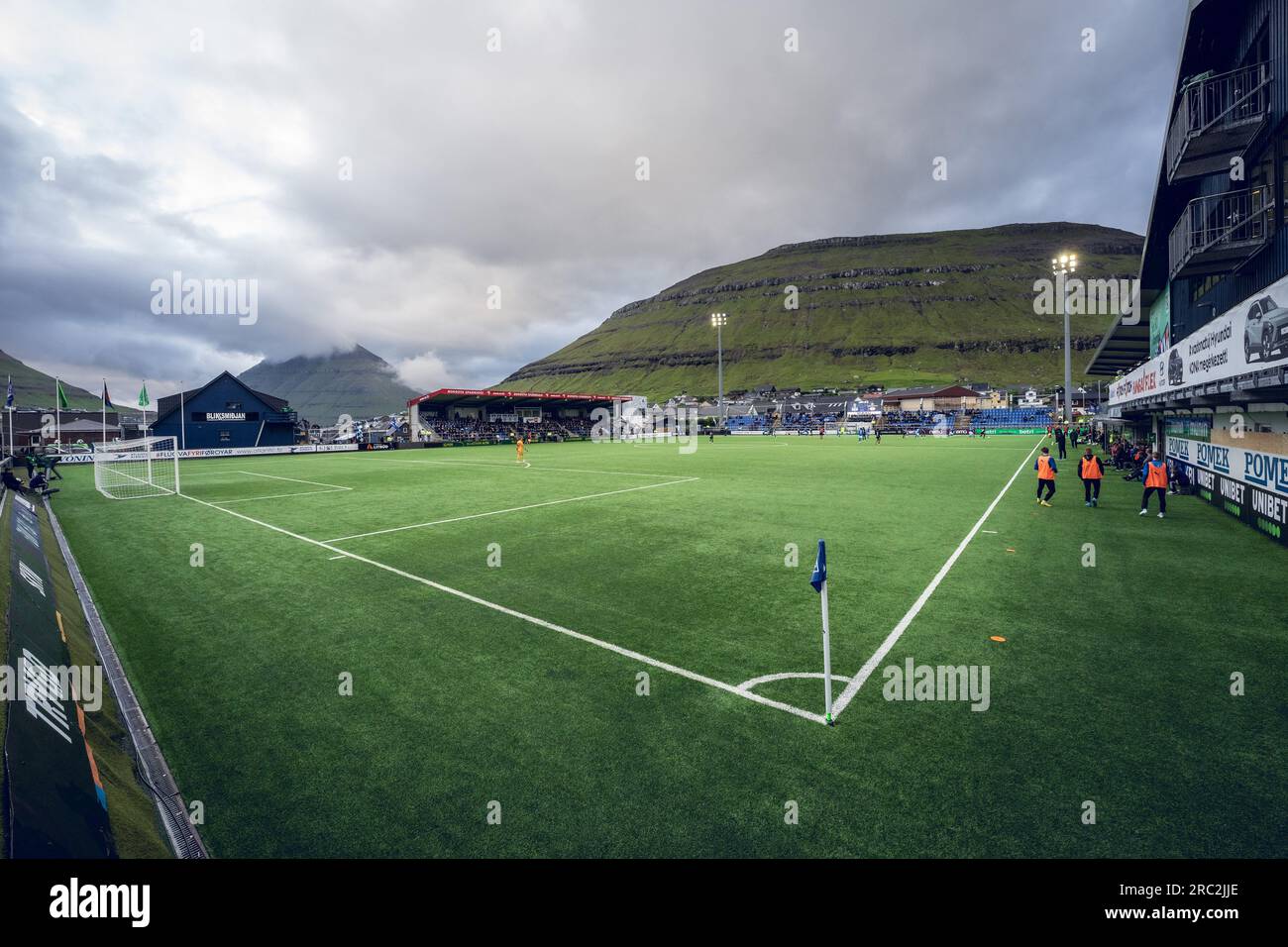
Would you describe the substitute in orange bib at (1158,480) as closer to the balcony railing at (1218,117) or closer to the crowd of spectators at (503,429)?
the balcony railing at (1218,117)

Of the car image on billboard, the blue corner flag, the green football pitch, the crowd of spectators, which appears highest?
the crowd of spectators

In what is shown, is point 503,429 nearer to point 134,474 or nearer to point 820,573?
point 134,474

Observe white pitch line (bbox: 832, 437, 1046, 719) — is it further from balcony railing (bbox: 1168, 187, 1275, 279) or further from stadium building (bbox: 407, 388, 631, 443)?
stadium building (bbox: 407, 388, 631, 443)

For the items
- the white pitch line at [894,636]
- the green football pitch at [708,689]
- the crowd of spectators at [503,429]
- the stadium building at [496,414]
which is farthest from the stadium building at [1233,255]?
the crowd of spectators at [503,429]

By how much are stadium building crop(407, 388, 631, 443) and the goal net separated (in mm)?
29128

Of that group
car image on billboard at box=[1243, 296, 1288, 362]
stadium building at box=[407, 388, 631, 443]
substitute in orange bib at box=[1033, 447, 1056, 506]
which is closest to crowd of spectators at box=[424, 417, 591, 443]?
stadium building at box=[407, 388, 631, 443]

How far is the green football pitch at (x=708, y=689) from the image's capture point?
3773 millimetres

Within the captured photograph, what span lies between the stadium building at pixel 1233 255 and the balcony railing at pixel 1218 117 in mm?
33

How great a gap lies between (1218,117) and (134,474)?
1860 inches

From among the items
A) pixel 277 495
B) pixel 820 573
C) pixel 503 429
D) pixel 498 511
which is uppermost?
pixel 503 429

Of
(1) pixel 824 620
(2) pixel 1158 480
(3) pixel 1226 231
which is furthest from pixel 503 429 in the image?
(1) pixel 824 620

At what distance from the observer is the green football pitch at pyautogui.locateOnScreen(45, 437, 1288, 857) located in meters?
→ 3.77

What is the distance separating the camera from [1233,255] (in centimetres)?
1514
